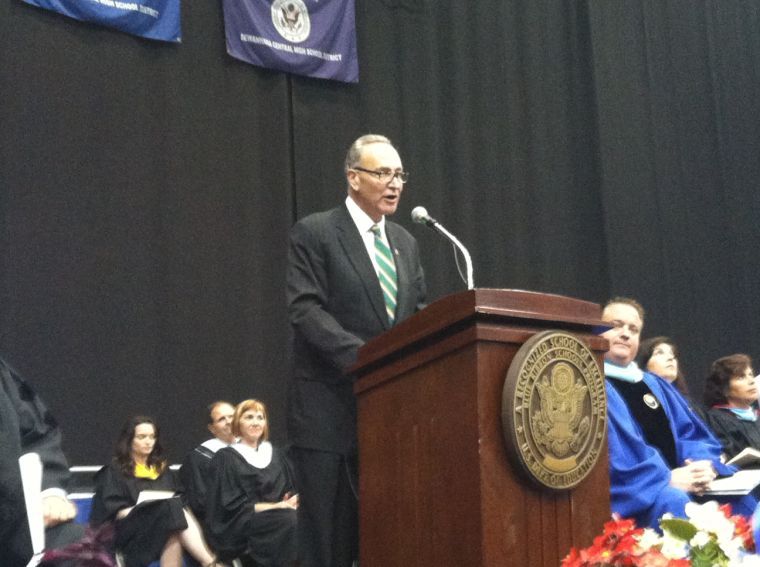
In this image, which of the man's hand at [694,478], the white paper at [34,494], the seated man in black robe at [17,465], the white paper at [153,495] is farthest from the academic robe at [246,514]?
the white paper at [34,494]

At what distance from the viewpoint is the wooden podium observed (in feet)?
7.19

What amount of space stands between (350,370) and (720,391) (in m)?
3.71

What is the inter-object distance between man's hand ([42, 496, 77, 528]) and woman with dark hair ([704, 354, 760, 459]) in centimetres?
386

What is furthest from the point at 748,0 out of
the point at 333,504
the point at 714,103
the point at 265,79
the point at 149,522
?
the point at 333,504

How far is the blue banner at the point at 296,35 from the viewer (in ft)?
23.0

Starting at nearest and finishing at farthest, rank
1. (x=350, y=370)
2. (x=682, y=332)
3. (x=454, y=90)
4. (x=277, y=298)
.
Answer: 1. (x=350, y=370)
2. (x=277, y=298)
3. (x=454, y=90)
4. (x=682, y=332)

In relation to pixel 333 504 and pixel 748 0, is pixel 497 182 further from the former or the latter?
pixel 333 504

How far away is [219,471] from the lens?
6.11 metres

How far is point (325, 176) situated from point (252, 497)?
222cm

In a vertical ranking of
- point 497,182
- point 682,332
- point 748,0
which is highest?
point 748,0

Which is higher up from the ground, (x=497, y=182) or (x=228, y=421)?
(x=497, y=182)

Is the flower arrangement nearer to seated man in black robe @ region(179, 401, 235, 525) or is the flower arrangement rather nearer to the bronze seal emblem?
the bronze seal emblem

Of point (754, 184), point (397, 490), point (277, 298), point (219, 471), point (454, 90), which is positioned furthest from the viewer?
point (754, 184)

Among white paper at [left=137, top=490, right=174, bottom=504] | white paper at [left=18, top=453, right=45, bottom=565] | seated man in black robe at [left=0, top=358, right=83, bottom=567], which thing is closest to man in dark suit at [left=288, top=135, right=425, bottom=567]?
seated man in black robe at [left=0, top=358, right=83, bottom=567]
